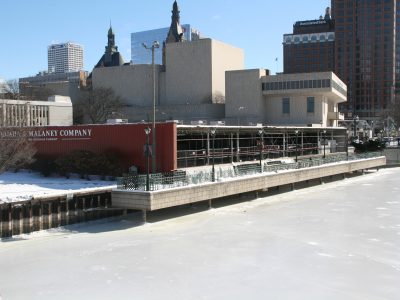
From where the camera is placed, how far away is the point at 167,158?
124ft

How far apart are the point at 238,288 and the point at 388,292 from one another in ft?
15.7

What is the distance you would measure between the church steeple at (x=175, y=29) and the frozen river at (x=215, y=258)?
11221 cm

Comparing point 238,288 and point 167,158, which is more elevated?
point 167,158

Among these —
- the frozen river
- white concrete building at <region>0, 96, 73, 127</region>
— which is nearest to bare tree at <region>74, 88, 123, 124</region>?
white concrete building at <region>0, 96, 73, 127</region>

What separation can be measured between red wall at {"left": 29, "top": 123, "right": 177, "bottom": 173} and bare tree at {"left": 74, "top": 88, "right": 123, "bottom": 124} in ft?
185

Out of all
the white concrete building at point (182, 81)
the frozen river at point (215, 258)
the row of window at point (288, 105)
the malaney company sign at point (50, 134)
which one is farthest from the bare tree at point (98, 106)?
the frozen river at point (215, 258)

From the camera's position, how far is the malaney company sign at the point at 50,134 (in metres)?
40.7

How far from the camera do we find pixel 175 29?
14062 centimetres

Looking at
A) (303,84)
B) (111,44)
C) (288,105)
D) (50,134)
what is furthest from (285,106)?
(111,44)

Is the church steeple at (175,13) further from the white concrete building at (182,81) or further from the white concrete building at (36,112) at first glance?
the white concrete building at (36,112)

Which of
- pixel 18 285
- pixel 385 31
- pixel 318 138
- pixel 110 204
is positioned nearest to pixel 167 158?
pixel 110 204

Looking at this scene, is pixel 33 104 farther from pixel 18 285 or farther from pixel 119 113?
pixel 18 285

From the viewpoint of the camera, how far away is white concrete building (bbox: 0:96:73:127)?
194 ft

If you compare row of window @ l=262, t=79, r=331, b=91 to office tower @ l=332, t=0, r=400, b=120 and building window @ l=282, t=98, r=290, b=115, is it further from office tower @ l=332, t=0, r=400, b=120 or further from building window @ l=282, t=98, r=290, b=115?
office tower @ l=332, t=0, r=400, b=120
